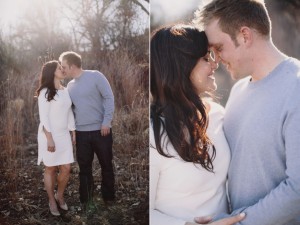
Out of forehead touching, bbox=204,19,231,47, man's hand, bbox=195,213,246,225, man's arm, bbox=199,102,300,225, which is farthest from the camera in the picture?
forehead touching, bbox=204,19,231,47

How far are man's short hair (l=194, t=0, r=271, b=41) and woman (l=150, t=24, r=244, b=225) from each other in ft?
0.35

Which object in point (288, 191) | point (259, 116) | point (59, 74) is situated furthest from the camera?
point (59, 74)

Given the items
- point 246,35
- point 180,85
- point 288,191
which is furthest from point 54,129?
point 288,191

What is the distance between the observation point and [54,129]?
1.88 metres

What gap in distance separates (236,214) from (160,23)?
1170mm

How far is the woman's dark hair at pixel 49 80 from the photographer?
73.0 inches

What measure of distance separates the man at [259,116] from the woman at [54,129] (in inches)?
29.5

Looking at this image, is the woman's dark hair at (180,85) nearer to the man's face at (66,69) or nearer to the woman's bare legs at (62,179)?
the man's face at (66,69)

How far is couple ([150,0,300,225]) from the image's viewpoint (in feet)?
4.67

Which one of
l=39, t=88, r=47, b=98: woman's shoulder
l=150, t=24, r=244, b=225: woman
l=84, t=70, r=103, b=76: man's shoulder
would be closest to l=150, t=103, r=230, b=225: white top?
l=150, t=24, r=244, b=225: woman

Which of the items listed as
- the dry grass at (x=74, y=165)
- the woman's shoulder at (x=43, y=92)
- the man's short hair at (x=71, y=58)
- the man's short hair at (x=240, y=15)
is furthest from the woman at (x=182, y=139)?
the woman's shoulder at (x=43, y=92)

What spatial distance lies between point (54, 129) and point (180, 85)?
711 mm

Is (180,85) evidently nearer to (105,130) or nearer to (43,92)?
(105,130)

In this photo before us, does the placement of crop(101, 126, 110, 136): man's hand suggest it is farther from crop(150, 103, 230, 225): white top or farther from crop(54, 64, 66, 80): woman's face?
crop(150, 103, 230, 225): white top
